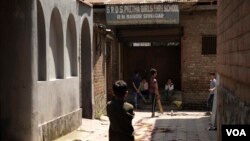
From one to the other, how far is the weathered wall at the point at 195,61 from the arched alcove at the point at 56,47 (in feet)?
31.5

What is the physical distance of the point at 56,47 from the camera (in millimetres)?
10945

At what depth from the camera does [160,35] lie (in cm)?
2044

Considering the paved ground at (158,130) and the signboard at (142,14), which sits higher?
the signboard at (142,14)

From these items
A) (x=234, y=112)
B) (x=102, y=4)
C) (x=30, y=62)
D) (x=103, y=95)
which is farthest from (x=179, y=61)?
(x=234, y=112)

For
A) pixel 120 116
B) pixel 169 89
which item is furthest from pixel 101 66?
pixel 120 116

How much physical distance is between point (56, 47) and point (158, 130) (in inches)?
149

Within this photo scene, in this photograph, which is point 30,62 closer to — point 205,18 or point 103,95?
point 103,95

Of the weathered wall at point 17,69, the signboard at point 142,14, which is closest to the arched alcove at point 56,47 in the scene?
the weathered wall at point 17,69

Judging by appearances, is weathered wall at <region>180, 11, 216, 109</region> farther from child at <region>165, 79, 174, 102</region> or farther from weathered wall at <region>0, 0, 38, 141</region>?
weathered wall at <region>0, 0, 38, 141</region>

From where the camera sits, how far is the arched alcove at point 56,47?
1041cm

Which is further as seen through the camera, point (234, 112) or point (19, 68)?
point (19, 68)

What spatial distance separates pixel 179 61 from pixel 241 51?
16.9m

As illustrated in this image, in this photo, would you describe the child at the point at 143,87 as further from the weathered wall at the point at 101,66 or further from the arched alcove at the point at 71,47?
the arched alcove at the point at 71,47

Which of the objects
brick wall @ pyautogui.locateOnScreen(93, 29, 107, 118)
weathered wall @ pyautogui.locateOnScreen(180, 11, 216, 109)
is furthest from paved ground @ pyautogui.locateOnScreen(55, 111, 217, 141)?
weathered wall @ pyautogui.locateOnScreen(180, 11, 216, 109)
